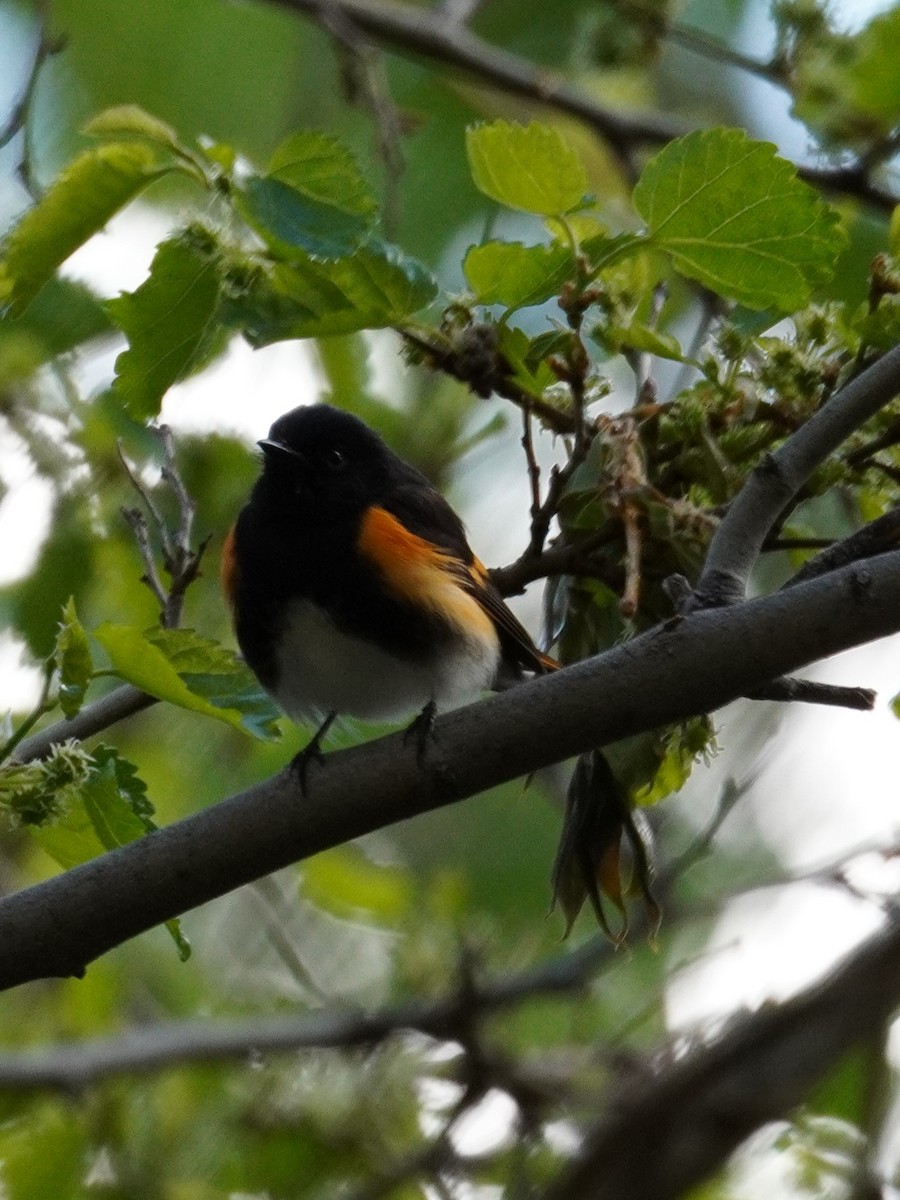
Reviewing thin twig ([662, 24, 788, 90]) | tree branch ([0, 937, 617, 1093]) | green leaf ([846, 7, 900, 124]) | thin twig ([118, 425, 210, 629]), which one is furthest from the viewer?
thin twig ([662, 24, 788, 90])

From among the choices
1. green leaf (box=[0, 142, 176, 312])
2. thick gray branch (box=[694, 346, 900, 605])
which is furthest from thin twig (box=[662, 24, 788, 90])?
green leaf (box=[0, 142, 176, 312])

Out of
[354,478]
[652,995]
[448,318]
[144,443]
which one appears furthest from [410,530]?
[652,995]

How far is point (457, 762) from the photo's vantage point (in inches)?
82.2

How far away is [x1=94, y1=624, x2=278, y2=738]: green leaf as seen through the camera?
6.55ft

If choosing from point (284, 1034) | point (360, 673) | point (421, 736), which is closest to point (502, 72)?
point (360, 673)

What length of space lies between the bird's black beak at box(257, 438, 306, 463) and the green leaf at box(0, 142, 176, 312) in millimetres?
1142

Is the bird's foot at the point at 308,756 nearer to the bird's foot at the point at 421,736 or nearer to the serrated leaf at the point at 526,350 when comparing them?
the bird's foot at the point at 421,736

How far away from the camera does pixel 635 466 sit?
2271 mm

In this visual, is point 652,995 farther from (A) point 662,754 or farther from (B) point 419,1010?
(A) point 662,754

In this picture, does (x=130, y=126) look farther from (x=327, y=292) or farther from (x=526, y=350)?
(x=526, y=350)

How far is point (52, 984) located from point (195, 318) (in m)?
3.26

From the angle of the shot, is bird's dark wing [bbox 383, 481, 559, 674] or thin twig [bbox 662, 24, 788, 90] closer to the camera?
bird's dark wing [bbox 383, 481, 559, 674]

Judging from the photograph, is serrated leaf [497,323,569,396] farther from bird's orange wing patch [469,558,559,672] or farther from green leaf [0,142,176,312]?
bird's orange wing patch [469,558,559,672]

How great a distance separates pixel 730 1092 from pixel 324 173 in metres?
1.61
